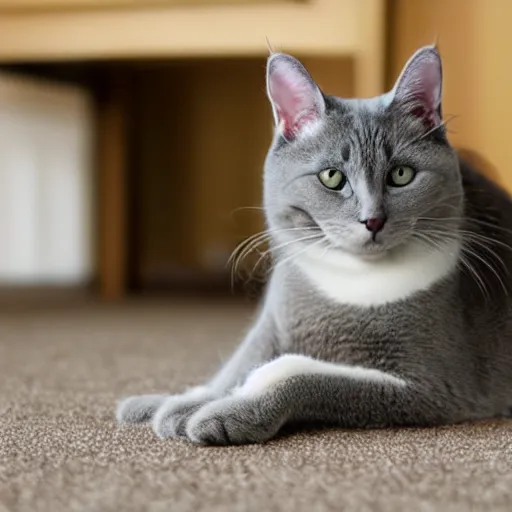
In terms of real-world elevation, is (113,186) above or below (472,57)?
below

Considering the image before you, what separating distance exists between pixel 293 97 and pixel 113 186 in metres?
1.40

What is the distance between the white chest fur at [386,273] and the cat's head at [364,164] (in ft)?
0.06

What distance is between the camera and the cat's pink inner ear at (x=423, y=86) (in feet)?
3.24

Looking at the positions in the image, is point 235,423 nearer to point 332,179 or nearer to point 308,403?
point 308,403

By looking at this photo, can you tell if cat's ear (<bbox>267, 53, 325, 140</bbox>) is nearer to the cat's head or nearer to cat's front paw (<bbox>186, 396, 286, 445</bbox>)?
the cat's head

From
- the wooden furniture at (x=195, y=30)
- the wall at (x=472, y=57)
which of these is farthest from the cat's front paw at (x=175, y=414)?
the wall at (x=472, y=57)

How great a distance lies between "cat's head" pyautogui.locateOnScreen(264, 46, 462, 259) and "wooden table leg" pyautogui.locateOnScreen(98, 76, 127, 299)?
4.47 ft

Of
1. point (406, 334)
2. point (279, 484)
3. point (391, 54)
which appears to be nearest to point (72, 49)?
point (391, 54)

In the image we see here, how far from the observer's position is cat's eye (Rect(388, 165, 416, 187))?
971 millimetres

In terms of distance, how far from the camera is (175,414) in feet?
3.03

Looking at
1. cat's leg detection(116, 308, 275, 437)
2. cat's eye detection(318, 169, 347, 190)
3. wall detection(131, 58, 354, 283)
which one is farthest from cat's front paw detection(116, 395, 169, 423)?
wall detection(131, 58, 354, 283)

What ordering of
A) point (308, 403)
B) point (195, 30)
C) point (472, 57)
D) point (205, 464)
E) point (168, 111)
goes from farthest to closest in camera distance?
point (168, 111), point (472, 57), point (195, 30), point (308, 403), point (205, 464)

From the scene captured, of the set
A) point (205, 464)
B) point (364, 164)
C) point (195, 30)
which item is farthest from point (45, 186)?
point (205, 464)

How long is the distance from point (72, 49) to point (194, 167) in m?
1.35
